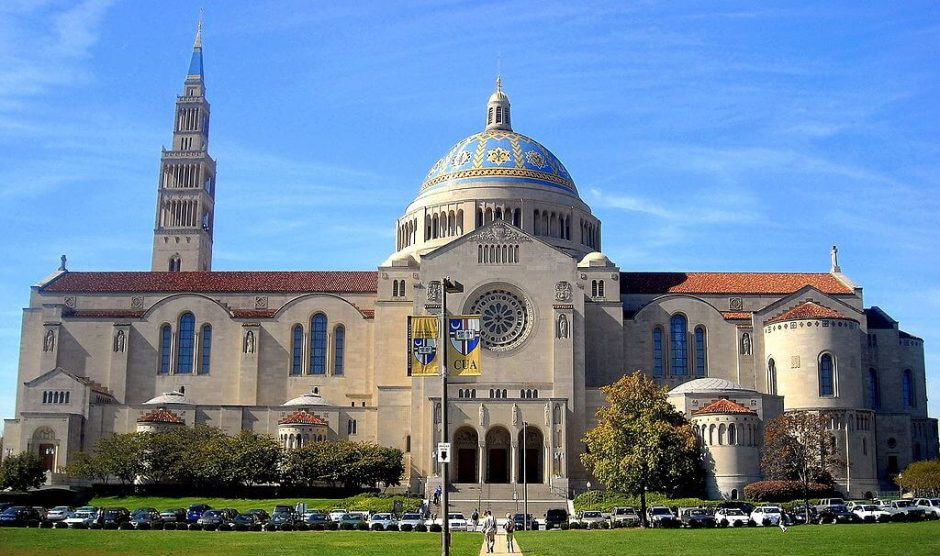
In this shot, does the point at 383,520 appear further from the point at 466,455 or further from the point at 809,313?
the point at 809,313

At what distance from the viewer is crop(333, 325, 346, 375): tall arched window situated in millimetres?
90938

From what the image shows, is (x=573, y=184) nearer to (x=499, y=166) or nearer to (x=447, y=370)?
(x=499, y=166)

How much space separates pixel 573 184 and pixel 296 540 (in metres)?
61.3

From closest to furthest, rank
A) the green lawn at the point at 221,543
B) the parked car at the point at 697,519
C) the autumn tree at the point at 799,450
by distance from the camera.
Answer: the green lawn at the point at 221,543 → the parked car at the point at 697,519 → the autumn tree at the point at 799,450

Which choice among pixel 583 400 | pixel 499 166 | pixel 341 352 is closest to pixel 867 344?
pixel 583 400

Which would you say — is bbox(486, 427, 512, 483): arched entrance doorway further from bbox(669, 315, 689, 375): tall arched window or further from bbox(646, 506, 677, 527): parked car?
bbox(646, 506, 677, 527): parked car

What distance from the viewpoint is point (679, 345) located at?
9075cm

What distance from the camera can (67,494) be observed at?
253 ft

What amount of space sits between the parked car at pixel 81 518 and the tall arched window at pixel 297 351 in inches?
1296

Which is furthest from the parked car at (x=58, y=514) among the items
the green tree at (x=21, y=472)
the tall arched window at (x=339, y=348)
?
the tall arched window at (x=339, y=348)

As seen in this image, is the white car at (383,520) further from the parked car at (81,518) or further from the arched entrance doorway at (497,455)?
the arched entrance doorway at (497,455)

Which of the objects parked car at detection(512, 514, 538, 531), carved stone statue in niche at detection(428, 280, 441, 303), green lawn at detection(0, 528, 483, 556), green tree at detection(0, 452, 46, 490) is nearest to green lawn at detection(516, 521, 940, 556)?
green lawn at detection(0, 528, 483, 556)

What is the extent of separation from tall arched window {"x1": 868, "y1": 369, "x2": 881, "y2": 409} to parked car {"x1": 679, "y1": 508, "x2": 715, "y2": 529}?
36841mm

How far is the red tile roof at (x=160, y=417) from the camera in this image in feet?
274
